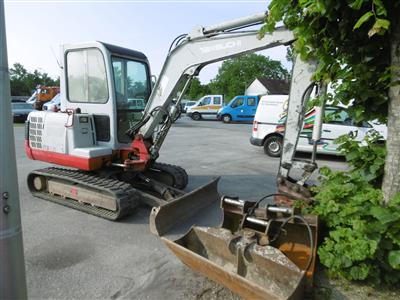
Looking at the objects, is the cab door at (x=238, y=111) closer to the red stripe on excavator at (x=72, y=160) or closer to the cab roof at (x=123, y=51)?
the cab roof at (x=123, y=51)

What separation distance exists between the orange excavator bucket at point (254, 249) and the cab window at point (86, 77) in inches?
104

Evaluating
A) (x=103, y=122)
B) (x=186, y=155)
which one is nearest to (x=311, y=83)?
(x=103, y=122)

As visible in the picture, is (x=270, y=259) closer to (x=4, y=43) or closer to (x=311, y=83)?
(x=311, y=83)

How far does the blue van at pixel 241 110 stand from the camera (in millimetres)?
24781

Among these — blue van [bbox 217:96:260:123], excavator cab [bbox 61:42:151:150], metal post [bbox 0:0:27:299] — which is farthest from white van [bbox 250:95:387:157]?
blue van [bbox 217:96:260:123]

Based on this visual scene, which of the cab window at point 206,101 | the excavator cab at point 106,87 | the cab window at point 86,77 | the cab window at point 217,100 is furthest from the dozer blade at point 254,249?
the cab window at point 206,101

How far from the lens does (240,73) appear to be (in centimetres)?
6856

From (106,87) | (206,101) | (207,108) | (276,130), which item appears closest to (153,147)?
(106,87)

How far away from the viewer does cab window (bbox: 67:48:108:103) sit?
564 centimetres

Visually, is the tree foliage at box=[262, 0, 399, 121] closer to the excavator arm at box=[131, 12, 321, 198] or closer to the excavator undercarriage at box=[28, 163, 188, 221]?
the excavator arm at box=[131, 12, 321, 198]

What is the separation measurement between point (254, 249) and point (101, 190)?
9.44ft

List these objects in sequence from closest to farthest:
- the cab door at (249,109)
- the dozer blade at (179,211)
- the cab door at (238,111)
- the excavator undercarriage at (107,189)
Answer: the dozer blade at (179,211) < the excavator undercarriage at (107,189) < the cab door at (249,109) < the cab door at (238,111)

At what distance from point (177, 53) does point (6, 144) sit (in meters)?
3.99

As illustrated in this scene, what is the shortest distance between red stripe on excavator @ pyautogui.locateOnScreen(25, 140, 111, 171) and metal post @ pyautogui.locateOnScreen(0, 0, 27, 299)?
370 centimetres
